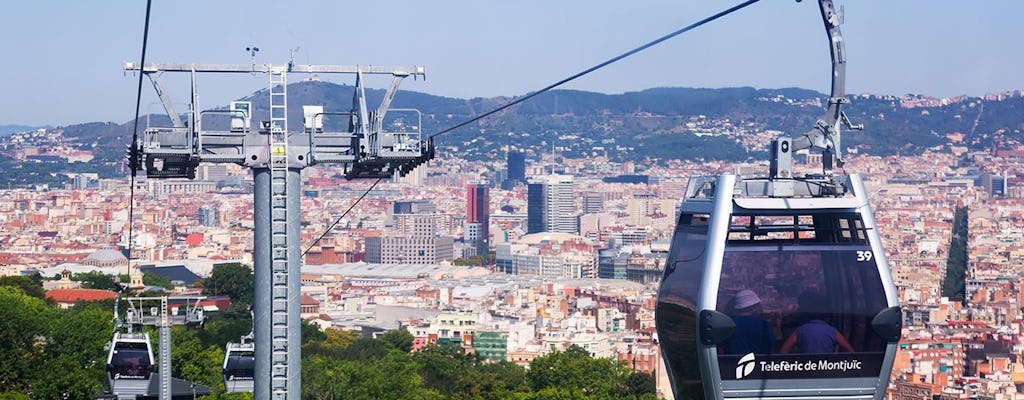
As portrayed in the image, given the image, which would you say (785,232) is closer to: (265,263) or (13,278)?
(265,263)

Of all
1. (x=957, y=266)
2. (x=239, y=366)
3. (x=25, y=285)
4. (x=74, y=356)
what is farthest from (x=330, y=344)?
(x=957, y=266)

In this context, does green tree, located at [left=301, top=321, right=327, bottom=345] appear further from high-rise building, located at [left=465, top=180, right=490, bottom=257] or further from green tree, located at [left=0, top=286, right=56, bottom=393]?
high-rise building, located at [left=465, top=180, right=490, bottom=257]

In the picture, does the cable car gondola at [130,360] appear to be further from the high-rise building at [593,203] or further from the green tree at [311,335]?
the high-rise building at [593,203]

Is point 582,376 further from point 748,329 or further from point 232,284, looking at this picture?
point 748,329

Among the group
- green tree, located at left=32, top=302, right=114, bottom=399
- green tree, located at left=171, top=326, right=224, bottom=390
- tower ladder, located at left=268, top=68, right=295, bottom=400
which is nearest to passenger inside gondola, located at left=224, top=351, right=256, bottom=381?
green tree, located at left=32, top=302, right=114, bottom=399

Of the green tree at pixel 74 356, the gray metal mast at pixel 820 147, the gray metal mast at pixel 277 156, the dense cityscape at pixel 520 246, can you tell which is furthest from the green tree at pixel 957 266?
the gray metal mast at pixel 820 147

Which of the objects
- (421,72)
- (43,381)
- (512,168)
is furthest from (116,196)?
(421,72)
